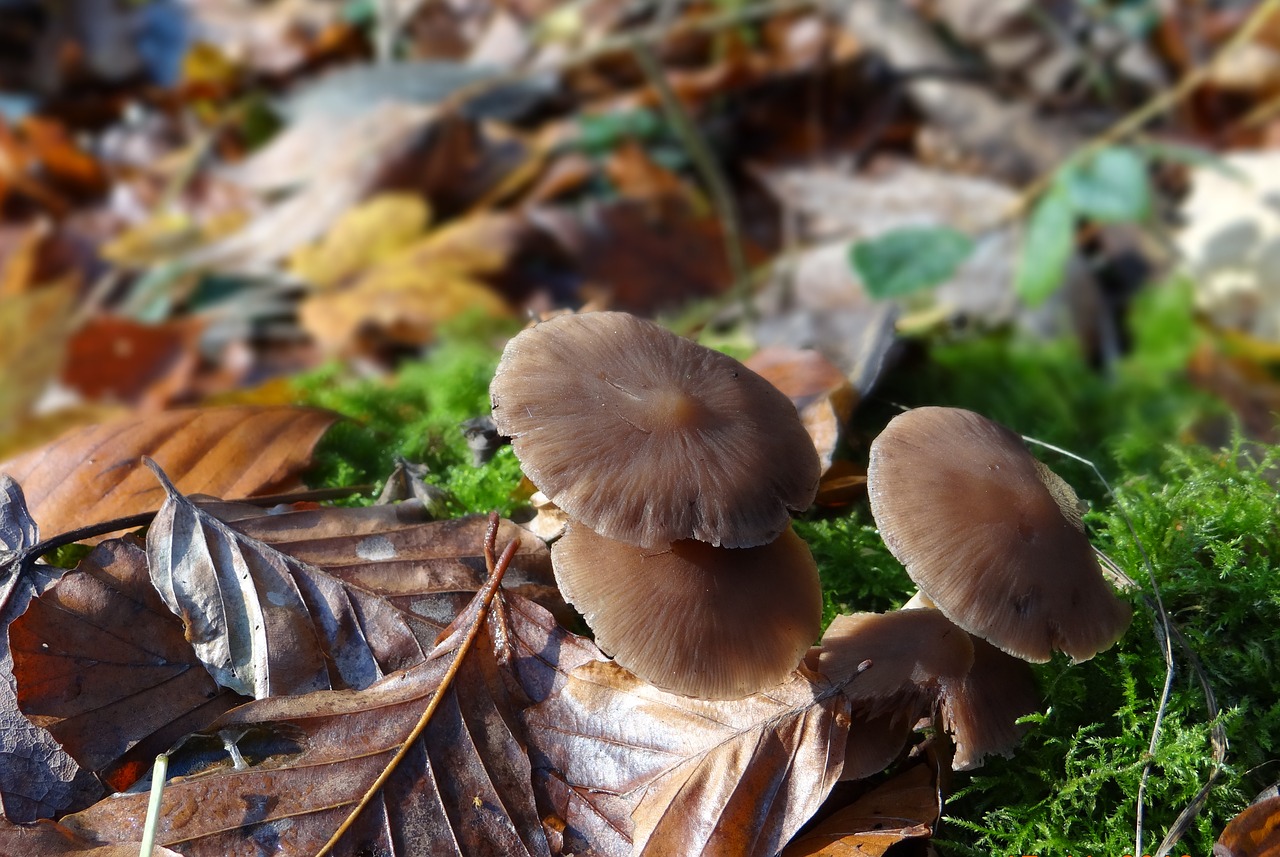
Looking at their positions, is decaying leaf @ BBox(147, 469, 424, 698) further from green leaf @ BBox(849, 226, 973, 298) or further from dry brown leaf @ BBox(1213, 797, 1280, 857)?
green leaf @ BBox(849, 226, 973, 298)

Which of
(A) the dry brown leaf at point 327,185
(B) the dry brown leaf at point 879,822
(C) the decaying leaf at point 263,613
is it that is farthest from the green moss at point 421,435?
(A) the dry brown leaf at point 327,185

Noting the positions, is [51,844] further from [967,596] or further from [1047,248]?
[1047,248]

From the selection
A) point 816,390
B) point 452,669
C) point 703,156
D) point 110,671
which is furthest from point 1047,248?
point 110,671

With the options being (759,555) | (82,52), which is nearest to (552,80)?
(82,52)

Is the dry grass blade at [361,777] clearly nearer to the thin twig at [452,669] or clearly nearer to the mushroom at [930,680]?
the thin twig at [452,669]

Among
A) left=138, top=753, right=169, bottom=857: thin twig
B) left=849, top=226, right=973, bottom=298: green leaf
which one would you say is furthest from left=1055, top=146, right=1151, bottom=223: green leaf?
left=138, top=753, right=169, bottom=857: thin twig

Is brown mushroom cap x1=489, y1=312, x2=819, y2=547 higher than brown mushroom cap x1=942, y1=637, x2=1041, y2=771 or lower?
higher

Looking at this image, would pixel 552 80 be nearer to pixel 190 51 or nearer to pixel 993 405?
pixel 190 51

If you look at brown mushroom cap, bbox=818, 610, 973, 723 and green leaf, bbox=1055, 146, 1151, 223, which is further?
green leaf, bbox=1055, 146, 1151, 223
